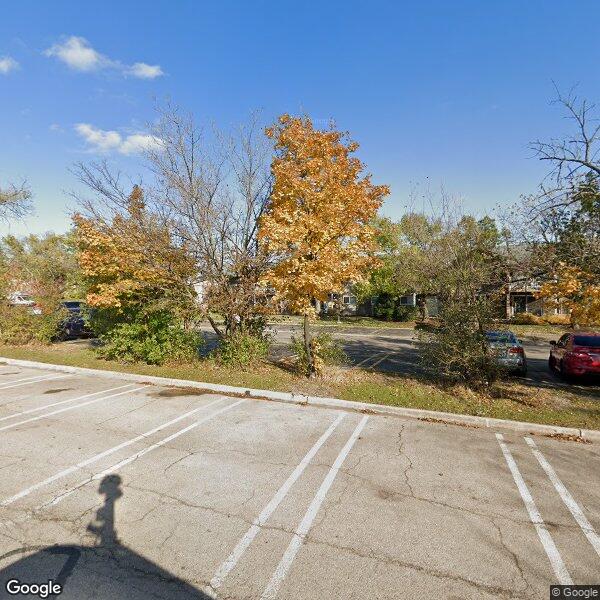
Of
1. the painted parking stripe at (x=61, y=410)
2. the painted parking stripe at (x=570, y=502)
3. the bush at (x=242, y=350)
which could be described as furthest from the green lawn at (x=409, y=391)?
the painted parking stripe at (x=570, y=502)

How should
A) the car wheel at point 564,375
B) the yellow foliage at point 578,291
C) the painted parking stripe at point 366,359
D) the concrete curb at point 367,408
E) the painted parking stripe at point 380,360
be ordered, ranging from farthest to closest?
1. the painted parking stripe at point 366,359
2. the painted parking stripe at point 380,360
3. the car wheel at point 564,375
4. the yellow foliage at point 578,291
5. the concrete curb at point 367,408

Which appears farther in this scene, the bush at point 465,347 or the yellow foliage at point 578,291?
the bush at point 465,347

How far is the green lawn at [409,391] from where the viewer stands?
7.63 metres

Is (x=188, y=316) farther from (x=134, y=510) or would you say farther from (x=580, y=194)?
(x=580, y=194)

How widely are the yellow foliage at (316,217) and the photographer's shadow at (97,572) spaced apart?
6.47 m

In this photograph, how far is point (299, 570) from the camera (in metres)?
3.32

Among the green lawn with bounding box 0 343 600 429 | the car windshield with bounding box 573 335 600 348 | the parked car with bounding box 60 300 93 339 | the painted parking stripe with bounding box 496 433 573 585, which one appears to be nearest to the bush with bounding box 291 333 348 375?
the green lawn with bounding box 0 343 600 429

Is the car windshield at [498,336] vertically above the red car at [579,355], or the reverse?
the car windshield at [498,336]

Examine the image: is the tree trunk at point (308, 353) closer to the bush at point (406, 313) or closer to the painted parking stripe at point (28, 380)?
the painted parking stripe at point (28, 380)

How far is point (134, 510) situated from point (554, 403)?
29.6ft

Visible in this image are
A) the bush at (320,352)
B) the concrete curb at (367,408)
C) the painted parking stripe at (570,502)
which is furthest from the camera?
the bush at (320,352)

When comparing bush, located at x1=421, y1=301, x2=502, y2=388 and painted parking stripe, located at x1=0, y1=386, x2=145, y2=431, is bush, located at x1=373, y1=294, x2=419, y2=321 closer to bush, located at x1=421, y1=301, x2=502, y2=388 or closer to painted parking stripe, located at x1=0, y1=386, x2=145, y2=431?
bush, located at x1=421, y1=301, x2=502, y2=388

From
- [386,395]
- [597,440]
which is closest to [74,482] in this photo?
[386,395]

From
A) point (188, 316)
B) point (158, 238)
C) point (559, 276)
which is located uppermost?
point (158, 238)
